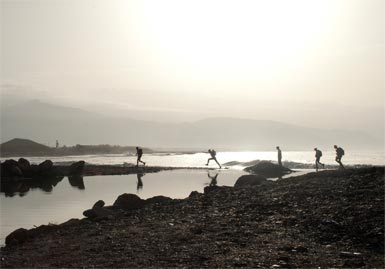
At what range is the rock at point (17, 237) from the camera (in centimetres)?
1262

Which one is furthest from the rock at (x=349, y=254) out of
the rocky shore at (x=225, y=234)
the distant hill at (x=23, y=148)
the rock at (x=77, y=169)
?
the distant hill at (x=23, y=148)

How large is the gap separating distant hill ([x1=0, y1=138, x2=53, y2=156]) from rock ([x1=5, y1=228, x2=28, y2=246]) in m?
101

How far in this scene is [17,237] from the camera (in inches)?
504

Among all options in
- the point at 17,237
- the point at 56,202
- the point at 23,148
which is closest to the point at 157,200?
the point at 56,202

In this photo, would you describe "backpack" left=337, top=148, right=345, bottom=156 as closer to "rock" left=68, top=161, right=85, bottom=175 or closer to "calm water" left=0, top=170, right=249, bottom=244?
"calm water" left=0, top=170, right=249, bottom=244

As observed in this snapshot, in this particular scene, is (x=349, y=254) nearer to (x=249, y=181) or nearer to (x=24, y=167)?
(x=249, y=181)

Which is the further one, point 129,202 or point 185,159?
point 185,159

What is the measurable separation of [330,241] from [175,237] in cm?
436

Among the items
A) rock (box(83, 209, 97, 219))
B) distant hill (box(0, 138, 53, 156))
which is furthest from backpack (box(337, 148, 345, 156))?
distant hill (box(0, 138, 53, 156))

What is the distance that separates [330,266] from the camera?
9.16 meters

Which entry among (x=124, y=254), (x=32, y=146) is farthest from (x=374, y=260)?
(x=32, y=146)

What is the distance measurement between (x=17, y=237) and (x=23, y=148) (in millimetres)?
120580

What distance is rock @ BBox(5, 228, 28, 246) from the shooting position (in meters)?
12.6

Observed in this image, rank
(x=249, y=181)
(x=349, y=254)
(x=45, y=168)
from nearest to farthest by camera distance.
Answer: (x=349, y=254), (x=249, y=181), (x=45, y=168)
